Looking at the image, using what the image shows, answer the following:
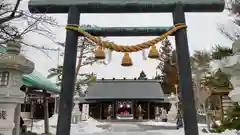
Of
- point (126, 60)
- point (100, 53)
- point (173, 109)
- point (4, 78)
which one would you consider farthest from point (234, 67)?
point (173, 109)

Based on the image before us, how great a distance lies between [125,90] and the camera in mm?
25297

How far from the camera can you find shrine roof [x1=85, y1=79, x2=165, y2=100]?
78.8 feet

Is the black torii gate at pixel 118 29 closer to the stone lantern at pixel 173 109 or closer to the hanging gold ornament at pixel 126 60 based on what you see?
the hanging gold ornament at pixel 126 60

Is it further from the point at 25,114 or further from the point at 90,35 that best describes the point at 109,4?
the point at 25,114

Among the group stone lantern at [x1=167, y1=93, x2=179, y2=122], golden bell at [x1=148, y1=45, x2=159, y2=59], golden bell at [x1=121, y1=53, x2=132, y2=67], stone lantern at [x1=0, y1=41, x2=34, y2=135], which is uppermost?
golden bell at [x1=148, y1=45, x2=159, y2=59]

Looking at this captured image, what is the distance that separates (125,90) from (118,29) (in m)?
21.5

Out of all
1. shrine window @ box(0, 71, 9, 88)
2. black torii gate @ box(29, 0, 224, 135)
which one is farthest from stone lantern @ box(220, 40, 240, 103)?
shrine window @ box(0, 71, 9, 88)

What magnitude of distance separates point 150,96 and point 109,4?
67.8ft

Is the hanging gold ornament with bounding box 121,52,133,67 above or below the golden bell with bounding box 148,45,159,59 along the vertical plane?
below

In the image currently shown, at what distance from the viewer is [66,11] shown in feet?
13.3

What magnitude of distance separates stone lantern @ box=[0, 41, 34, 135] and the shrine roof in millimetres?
20452

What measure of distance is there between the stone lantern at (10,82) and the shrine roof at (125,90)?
20452mm

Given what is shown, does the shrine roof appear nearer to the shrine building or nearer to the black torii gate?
the shrine building

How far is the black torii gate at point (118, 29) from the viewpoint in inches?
142
